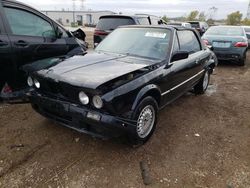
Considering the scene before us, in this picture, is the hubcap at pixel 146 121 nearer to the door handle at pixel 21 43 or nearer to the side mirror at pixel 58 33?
the door handle at pixel 21 43

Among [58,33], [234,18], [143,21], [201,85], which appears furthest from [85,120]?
[234,18]

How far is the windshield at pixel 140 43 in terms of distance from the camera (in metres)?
3.75

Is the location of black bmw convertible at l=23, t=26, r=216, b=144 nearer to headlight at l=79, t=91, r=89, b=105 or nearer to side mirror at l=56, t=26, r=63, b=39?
headlight at l=79, t=91, r=89, b=105

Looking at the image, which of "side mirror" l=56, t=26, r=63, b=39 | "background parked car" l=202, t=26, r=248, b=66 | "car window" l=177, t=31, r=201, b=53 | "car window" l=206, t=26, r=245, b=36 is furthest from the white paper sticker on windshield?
"car window" l=206, t=26, r=245, b=36

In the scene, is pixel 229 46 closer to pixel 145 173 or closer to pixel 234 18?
pixel 145 173

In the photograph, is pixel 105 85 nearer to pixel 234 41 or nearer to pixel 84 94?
pixel 84 94

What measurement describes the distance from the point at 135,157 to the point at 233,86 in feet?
14.9

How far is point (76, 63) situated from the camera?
3330mm

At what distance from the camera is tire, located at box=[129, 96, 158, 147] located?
9.60 feet

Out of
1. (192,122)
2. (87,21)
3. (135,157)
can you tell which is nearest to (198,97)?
(192,122)

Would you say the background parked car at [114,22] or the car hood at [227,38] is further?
the car hood at [227,38]

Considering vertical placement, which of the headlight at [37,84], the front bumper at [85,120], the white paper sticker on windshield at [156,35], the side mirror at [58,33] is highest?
the white paper sticker on windshield at [156,35]

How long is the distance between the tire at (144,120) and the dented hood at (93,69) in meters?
0.46

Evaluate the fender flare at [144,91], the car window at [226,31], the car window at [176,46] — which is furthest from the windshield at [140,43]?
the car window at [226,31]
